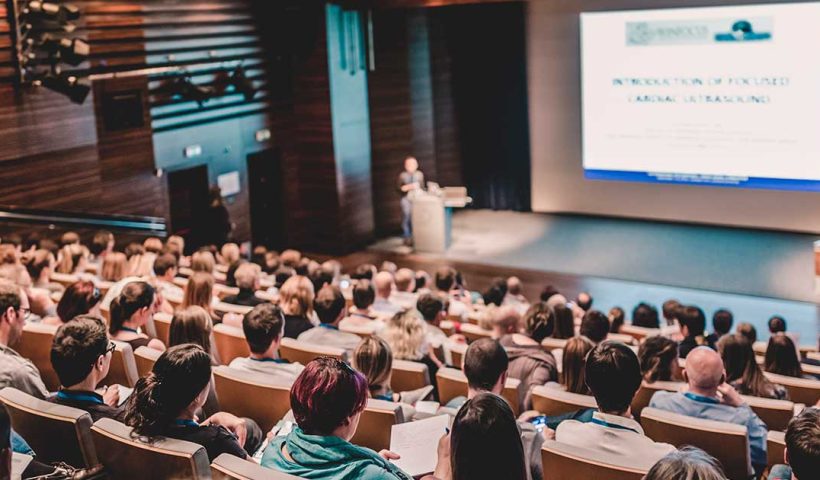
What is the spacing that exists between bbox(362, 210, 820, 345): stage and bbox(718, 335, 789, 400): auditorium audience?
4352 millimetres

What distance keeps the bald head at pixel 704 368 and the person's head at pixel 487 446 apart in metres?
1.68

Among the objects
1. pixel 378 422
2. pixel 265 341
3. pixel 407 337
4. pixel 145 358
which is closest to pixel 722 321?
pixel 407 337

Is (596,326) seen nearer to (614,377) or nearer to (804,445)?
(614,377)

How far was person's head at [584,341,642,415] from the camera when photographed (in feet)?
10.9

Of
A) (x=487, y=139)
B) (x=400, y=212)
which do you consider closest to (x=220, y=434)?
(x=400, y=212)

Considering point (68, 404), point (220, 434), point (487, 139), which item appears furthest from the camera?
point (487, 139)

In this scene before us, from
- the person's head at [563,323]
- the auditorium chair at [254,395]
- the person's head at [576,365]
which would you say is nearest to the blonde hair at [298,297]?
the person's head at [563,323]

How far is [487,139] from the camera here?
580 inches

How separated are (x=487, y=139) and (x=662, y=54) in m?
3.40

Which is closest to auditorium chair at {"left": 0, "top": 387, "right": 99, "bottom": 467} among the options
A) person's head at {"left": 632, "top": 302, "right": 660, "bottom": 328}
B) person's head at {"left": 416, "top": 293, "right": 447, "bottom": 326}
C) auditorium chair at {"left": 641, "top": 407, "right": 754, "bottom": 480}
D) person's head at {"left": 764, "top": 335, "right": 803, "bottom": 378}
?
auditorium chair at {"left": 641, "top": 407, "right": 754, "bottom": 480}

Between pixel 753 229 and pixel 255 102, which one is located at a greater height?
pixel 255 102

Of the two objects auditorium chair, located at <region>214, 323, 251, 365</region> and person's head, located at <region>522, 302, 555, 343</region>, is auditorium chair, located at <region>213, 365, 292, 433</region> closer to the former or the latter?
auditorium chair, located at <region>214, 323, 251, 365</region>

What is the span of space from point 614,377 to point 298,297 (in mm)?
2871

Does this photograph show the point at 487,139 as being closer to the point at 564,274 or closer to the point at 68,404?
the point at 564,274
